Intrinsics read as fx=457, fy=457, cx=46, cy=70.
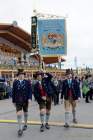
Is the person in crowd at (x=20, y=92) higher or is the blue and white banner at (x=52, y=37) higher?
the blue and white banner at (x=52, y=37)

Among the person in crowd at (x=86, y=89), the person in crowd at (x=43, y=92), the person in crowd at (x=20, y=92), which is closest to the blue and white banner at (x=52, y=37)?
the person in crowd at (x=86, y=89)

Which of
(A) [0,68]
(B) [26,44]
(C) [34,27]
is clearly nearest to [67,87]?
(A) [0,68]

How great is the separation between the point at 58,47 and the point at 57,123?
134 ft

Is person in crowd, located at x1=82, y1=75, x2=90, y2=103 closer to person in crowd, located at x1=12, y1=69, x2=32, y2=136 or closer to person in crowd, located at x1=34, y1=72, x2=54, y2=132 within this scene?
person in crowd, located at x1=34, y1=72, x2=54, y2=132

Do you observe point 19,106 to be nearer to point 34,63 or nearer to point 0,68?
point 0,68

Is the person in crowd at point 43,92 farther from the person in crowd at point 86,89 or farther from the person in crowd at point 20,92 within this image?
the person in crowd at point 86,89

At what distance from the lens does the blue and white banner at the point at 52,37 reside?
173 feet

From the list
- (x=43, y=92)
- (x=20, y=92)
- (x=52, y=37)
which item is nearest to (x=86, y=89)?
(x=43, y=92)

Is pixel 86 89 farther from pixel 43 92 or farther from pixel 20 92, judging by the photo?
pixel 20 92

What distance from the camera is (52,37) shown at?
5525cm

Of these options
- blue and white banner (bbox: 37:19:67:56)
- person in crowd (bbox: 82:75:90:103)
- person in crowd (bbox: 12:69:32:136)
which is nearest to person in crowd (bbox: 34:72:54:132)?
person in crowd (bbox: 12:69:32:136)

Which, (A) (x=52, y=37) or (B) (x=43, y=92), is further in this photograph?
(A) (x=52, y=37)

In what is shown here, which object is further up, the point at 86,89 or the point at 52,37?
the point at 52,37

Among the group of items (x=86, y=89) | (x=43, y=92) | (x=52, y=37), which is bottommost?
(x=86, y=89)
